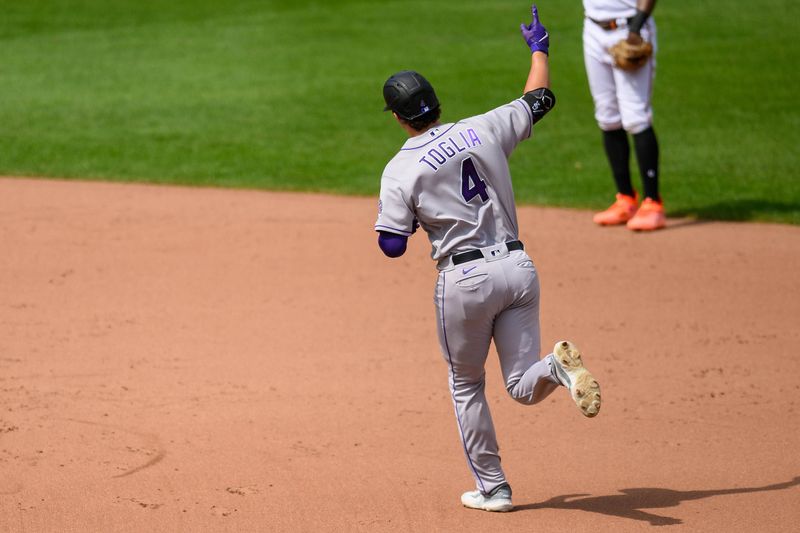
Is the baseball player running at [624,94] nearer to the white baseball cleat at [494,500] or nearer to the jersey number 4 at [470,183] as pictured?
the jersey number 4 at [470,183]

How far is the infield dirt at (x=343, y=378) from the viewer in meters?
4.85

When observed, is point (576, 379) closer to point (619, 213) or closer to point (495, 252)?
point (495, 252)

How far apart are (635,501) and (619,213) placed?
15.7 feet

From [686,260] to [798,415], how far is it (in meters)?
2.74

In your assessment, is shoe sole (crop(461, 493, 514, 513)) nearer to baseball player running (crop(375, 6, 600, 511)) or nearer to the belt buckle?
baseball player running (crop(375, 6, 600, 511))

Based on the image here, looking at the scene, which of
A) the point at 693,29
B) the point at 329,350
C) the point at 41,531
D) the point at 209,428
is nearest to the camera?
the point at 41,531

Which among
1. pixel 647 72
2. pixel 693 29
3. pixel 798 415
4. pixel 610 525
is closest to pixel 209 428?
pixel 610 525

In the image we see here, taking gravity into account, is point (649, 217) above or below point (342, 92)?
below

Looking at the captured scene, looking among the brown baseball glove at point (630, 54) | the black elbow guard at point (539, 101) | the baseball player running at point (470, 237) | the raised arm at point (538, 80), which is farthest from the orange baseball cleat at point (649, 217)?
the baseball player running at point (470, 237)

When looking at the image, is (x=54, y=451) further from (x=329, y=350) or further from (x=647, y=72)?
(x=647, y=72)

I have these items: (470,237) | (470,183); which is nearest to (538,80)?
(470,183)

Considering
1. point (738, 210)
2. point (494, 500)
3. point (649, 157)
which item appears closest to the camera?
point (494, 500)

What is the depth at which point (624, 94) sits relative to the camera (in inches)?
361

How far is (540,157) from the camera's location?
1159cm
